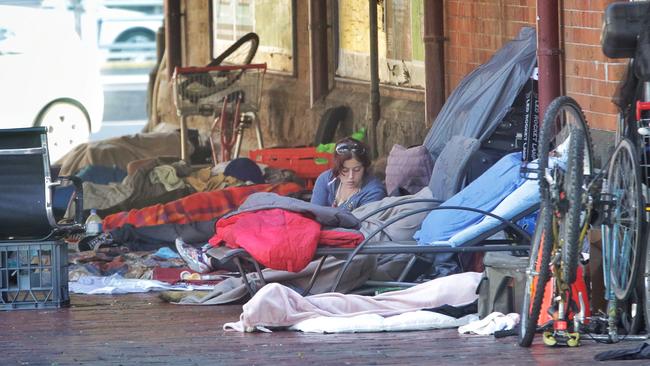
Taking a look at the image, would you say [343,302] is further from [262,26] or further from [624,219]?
[262,26]

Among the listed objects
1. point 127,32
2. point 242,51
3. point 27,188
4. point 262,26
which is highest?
point 127,32

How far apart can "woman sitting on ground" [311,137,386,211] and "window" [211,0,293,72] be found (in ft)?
20.7

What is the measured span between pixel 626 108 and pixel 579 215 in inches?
56.3

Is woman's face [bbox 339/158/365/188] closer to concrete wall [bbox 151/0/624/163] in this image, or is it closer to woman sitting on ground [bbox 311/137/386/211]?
woman sitting on ground [bbox 311/137/386/211]

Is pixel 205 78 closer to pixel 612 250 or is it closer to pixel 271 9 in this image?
pixel 271 9

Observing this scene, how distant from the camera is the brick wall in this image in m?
8.50

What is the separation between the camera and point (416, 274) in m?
8.52

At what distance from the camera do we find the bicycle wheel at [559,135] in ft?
21.4

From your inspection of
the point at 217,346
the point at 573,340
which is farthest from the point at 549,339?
the point at 217,346

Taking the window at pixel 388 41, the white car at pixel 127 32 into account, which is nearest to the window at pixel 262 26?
the window at pixel 388 41

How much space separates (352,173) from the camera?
31.1 ft

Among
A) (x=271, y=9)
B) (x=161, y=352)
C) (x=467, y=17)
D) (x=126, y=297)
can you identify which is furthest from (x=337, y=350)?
(x=271, y=9)

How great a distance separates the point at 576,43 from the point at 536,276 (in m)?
2.67

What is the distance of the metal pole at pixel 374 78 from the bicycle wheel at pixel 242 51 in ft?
8.04
